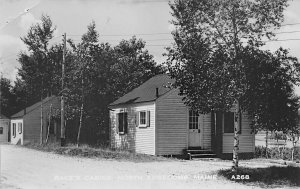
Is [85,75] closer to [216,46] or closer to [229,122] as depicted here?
[229,122]

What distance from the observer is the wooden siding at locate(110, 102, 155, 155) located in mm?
21266

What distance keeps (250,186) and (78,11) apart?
289 inches

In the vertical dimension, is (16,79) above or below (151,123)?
above

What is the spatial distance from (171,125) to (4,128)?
2808cm

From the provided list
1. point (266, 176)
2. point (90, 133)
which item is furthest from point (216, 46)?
point (90, 133)

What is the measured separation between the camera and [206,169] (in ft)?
51.5

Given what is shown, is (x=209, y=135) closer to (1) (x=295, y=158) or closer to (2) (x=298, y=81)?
(1) (x=295, y=158)

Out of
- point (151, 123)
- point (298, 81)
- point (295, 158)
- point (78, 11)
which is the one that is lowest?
point (295, 158)

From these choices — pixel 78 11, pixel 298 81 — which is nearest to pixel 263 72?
pixel 298 81

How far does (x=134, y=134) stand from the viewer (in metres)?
23.3

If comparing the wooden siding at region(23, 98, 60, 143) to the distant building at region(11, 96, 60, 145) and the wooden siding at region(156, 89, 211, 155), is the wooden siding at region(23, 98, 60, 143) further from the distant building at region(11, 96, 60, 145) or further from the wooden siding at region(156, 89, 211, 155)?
the wooden siding at region(156, 89, 211, 155)

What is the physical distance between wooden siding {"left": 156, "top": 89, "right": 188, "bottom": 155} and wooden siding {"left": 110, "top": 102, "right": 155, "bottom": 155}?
0.36 meters

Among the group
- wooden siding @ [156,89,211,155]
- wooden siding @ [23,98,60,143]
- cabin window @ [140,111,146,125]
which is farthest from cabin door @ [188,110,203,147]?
wooden siding @ [23,98,60,143]

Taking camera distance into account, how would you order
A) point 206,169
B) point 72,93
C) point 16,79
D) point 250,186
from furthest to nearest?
point 16,79
point 72,93
point 206,169
point 250,186
